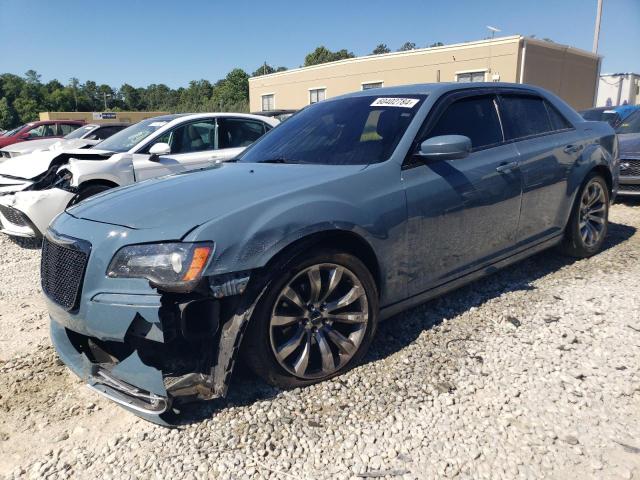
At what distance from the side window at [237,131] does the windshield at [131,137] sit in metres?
0.78

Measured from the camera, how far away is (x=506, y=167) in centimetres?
369

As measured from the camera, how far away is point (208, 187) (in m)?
2.95

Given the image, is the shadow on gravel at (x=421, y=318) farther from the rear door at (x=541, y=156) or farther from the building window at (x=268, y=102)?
the building window at (x=268, y=102)

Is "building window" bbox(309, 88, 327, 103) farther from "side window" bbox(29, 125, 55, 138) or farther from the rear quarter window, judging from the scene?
the rear quarter window

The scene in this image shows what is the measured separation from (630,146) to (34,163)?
27.7ft

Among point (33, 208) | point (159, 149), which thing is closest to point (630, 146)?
point (159, 149)

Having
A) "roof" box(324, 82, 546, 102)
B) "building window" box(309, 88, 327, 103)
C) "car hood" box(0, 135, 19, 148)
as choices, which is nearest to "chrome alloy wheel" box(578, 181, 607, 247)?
"roof" box(324, 82, 546, 102)

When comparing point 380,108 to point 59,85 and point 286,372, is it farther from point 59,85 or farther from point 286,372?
point 59,85

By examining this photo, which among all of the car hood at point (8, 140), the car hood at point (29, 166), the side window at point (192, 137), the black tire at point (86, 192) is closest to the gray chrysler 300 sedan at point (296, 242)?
the black tire at point (86, 192)

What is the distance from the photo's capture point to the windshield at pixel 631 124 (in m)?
8.35

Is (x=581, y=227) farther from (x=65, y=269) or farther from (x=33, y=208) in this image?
(x=33, y=208)

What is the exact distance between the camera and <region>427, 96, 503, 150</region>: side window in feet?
11.4

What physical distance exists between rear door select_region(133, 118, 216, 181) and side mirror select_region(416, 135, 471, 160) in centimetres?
386

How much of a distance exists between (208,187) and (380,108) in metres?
1.40
